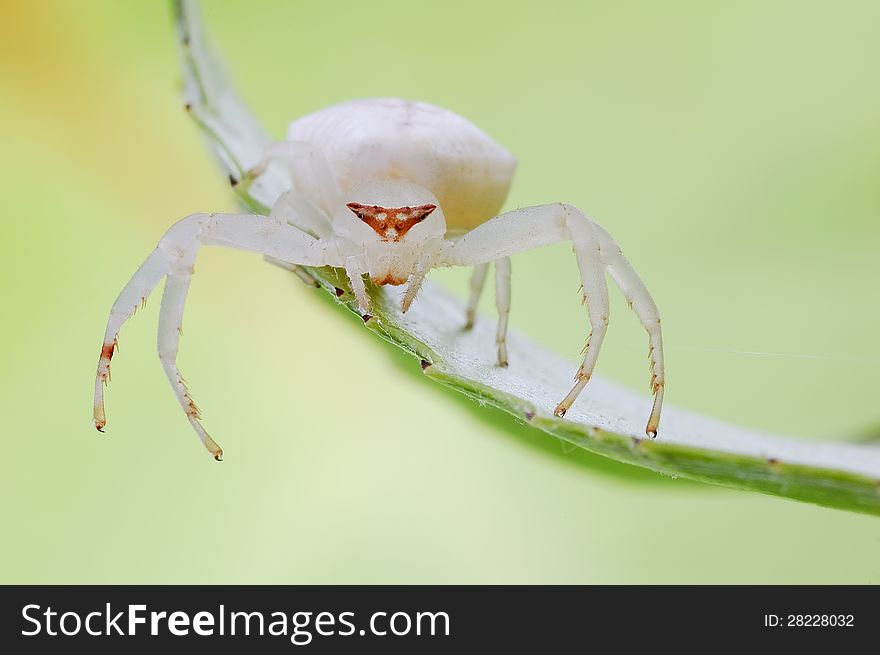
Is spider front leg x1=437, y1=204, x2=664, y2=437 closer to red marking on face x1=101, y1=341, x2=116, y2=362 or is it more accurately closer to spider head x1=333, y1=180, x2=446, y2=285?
spider head x1=333, y1=180, x2=446, y2=285

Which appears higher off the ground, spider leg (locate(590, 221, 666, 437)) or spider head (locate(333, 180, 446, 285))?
spider head (locate(333, 180, 446, 285))

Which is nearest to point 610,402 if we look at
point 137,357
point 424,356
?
point 424,356

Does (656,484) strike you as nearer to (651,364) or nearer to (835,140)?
(651,364)

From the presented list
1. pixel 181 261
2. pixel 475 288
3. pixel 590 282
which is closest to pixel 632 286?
pixel 590 282

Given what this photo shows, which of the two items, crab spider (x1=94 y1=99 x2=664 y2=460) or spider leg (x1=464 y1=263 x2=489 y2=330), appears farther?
spider leg (x1=464 y1=263 x2=489 y2=330)

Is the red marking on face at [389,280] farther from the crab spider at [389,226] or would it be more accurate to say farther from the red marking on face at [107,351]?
the red marking on face at [107,351]

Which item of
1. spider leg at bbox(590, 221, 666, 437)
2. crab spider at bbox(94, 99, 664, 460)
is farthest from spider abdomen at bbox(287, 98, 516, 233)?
spider leg at bbox(590, 221, 666, 437)
